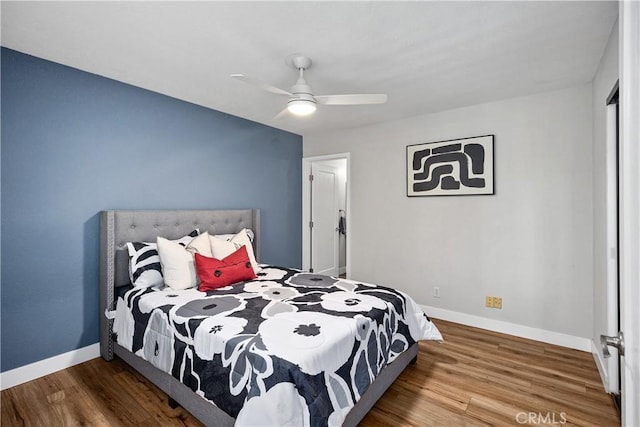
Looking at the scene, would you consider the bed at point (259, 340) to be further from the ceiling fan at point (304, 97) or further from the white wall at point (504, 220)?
the ceiling fan at point (304, 97)

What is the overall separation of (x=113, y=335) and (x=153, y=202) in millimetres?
1218

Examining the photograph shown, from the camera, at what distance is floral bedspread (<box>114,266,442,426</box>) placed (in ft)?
4.75

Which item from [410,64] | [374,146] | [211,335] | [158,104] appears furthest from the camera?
[374,146]

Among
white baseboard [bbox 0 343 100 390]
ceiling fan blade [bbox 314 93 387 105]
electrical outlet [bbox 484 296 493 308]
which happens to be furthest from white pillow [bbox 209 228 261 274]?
electrical outlet [bbox 484 296 493 308]

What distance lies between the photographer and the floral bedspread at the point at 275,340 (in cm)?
145

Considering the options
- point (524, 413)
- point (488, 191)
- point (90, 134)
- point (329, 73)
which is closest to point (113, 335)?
point (90, 134)

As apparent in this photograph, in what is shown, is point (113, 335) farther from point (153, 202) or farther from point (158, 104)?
point (158, 104)

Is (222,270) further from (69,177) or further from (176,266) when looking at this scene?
(69,177)

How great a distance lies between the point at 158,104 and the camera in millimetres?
3070

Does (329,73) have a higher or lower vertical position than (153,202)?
higher

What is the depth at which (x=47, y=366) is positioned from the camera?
7.92 ft

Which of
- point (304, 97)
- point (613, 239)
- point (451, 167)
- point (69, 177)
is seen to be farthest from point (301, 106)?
point (613, 239)

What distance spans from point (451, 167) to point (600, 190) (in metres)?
1.33

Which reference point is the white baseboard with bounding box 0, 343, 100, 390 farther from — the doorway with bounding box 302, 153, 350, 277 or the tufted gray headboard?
the doorway with bounding box 302, 153, 350, 277
